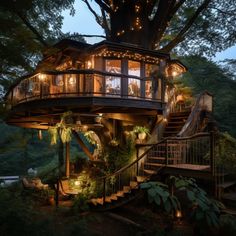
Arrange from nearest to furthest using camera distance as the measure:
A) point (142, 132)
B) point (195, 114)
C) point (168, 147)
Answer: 1. point (168, 147)
2. point (142, 132)
3. point (195, 114)

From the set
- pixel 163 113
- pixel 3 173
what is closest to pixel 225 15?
pixel 163 113

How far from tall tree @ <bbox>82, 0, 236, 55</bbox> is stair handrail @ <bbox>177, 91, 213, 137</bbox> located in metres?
4.82

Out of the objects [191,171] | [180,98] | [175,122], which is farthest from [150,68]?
[191,171]

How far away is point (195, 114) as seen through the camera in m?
13.2

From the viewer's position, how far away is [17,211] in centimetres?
563

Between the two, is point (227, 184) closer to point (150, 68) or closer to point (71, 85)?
point (150, 68)

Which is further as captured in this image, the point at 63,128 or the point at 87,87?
the point at 87,87

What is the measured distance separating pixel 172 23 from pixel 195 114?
10.4m

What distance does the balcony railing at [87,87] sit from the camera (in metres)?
11.7

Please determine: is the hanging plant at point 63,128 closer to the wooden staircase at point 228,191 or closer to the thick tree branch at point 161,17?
the wooden staircase at point 228,191

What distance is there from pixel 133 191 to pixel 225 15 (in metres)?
14.3

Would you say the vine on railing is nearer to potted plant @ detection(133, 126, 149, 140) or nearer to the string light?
potted plant @ detection(133, 126, 149, 140)

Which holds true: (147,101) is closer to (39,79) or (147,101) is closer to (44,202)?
(39,79)

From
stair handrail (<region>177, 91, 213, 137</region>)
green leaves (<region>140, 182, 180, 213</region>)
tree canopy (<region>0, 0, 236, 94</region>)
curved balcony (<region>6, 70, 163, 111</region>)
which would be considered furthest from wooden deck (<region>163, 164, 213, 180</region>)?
tree canopy (<region>0, 0, 236, 94</region>)
